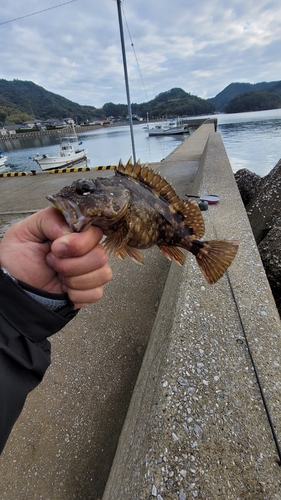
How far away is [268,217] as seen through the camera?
491cm

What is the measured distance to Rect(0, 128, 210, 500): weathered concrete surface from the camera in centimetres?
200

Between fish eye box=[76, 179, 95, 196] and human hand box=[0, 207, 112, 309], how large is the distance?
199mm

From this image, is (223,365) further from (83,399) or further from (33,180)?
(33,180)

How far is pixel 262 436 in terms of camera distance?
131cm

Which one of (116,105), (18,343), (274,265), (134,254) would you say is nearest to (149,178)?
(134,254)

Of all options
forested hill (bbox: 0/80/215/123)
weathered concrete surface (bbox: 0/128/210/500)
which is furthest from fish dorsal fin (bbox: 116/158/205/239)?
forested hill (bbox: 0/80/215/123)

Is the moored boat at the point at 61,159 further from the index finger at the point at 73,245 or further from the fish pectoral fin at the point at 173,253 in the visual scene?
the index finger at the point at 73,245

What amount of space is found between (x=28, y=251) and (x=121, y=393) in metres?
1.88

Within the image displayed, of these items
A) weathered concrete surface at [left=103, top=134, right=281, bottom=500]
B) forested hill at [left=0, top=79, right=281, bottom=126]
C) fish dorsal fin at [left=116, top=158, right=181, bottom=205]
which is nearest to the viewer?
weathered concrete surface at [left=103, top=134, right=281, bottom=500]

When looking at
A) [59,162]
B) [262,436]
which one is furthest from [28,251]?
[59,162]

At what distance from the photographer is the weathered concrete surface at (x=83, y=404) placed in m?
2.00

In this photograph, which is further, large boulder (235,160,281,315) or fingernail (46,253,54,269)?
large boulder (235,160,281,315)

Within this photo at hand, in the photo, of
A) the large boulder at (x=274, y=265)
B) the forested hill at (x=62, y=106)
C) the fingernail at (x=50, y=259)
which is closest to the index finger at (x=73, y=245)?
the fingernail at (x=50, y=259)

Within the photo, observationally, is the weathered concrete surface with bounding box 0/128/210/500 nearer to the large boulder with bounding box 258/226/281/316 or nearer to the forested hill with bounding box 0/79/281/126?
the large boulder with bounding box 258/226/281/316
